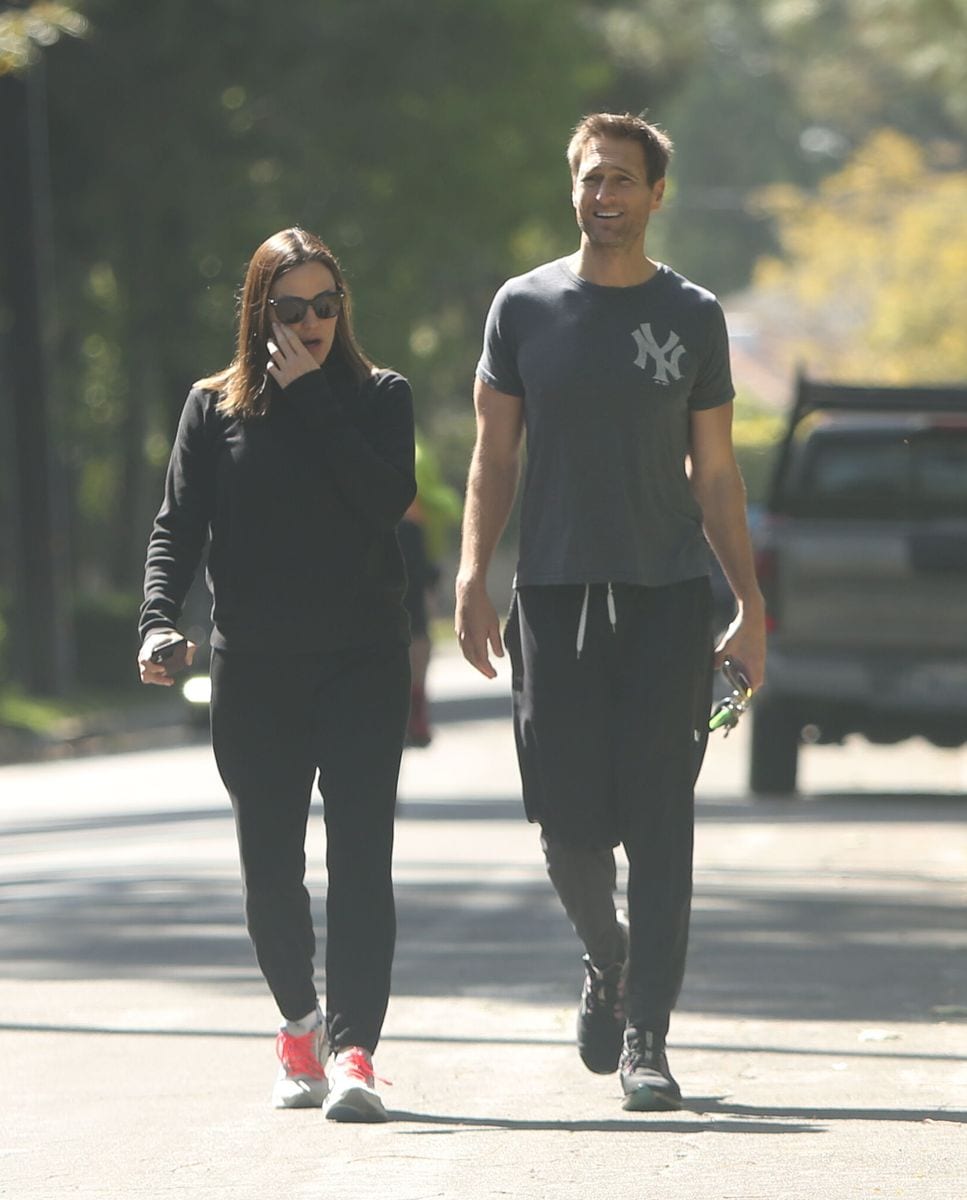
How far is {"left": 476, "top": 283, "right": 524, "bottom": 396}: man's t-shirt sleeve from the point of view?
6395 millimetres

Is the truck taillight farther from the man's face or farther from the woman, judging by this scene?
the woman

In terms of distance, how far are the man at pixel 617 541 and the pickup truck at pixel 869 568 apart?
25.6 feet

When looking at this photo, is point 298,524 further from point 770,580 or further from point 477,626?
point 770,580

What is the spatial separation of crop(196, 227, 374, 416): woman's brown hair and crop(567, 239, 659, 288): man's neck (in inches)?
20.7

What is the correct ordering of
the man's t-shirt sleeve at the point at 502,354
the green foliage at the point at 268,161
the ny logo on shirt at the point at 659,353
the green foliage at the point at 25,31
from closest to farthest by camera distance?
the ny logo on shirt at the point at 659,353
the man's t-shirt sleeve at the point at 502,354
the green foliage at the point at 25,31
the green foliage at the point at 268,161

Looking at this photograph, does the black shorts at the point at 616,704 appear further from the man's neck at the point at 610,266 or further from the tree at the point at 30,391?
the tree at the point at 30,391

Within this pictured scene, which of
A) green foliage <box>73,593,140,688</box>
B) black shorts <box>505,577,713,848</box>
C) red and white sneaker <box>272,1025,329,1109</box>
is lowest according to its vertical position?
green foliage <box>73,593,140,688</box>

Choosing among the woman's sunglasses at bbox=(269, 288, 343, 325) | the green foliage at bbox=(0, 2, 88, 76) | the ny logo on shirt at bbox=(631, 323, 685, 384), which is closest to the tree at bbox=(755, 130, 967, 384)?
the green foliage at bbox=(0, 2, 88, 76)

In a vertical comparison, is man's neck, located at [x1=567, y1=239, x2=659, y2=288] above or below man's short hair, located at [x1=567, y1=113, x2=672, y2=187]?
below

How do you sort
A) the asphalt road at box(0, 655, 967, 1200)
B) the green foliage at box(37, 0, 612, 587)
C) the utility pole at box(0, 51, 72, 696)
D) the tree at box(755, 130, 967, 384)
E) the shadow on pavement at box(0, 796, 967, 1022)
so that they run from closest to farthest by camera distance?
the asphalt road at box(0, 655, 967, 1200)
the shadow on pavement at box(0, 796, 967, 1022)
the utility pole at box(0, 51, 72, 696)
the green foliage at box(37, 0, 612, 587)
the tree at box(755, 130, 967, 384)

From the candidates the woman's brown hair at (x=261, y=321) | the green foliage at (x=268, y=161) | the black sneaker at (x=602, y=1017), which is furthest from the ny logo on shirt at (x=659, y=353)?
the green foliage at (x=268, y=161)

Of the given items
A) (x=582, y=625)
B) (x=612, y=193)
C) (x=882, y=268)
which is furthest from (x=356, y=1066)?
(x=882, y=268)

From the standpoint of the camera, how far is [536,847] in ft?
43.0

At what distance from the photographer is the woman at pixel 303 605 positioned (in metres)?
6.16
